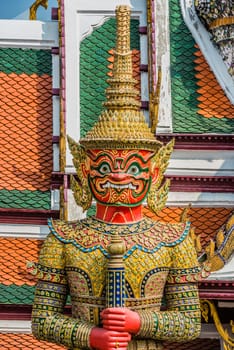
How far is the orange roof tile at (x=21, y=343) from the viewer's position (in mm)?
12227

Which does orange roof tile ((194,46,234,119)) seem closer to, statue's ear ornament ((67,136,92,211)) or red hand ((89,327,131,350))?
statue's ear ornament ((67,136,92,211))

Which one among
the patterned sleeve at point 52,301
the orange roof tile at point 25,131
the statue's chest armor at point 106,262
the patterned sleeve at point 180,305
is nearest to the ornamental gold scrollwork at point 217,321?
the patterned sleeve at point 180,305

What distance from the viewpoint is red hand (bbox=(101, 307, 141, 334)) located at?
920 centimetres

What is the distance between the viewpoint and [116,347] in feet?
30.1

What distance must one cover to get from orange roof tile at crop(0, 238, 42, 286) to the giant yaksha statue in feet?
9.12

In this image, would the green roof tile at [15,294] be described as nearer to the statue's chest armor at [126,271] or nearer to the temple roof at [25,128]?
the temple roof at [25,128]

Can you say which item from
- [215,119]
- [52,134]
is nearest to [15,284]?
[52,134]

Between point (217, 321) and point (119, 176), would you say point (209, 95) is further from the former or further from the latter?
point (119, 176)

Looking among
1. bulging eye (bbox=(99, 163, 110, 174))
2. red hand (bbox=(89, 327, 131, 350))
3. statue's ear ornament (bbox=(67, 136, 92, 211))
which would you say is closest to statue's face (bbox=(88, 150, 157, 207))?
bulging eye (bbox=(99, 163, 110, 174))

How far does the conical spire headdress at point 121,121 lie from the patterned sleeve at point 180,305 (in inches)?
35.1

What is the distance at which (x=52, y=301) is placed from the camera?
9594 mm

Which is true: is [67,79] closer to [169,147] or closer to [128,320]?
[169,147]

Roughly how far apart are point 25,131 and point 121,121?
3.63 meters

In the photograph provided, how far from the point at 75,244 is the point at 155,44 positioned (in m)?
4.02
